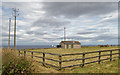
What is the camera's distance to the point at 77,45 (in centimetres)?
4853

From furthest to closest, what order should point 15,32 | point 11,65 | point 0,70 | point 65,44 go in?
1. point 65,44
2. point 15,32
3. point 11,65
4. point 0,70

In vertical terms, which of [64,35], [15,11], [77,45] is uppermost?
[15,11]

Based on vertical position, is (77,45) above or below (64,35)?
below

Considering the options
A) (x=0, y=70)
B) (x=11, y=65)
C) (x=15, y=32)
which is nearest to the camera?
(x=0, y=70)

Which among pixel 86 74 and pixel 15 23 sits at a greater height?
pixel 15 23

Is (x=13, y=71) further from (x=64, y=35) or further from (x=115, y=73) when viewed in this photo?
(x=64, y=35)

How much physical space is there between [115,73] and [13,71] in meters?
6.61

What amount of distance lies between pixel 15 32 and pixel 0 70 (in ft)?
69.6

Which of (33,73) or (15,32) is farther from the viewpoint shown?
(15,32)

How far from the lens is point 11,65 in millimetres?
6578

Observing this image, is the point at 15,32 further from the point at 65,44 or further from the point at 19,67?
the point at 65,44

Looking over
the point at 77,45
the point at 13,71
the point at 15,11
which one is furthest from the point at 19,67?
the point at 77,45

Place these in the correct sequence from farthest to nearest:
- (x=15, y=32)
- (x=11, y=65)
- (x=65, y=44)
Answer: (x=65, y=44)
(x=15, y=32)
(x=11, y=65)

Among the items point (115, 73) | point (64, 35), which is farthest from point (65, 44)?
point (115, 73)
